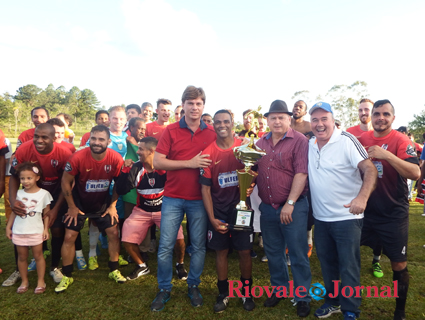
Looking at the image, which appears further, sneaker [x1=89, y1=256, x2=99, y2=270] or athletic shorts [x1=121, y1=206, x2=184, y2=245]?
sneaker [x1=89, y1=256, x2=99, y2=270]

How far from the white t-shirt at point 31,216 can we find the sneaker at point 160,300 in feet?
6.17

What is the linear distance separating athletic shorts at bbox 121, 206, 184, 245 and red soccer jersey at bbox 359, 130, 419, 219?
274 cm

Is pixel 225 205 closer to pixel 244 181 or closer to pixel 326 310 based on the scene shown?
pixel 244 181

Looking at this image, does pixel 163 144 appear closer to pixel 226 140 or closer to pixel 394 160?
pixel 226 140

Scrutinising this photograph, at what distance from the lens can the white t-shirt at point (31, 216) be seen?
3.63 metres

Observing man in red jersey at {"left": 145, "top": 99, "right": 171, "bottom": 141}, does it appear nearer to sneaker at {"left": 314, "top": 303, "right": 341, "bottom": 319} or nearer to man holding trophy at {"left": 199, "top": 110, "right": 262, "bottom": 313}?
man holding trophy at {"left": 199, "top": 110, "right": 262, "bottom": 313}

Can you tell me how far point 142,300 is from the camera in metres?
3.51

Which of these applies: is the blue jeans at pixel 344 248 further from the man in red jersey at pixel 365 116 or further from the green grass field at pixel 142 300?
the man in red jersey at pixel 365 116

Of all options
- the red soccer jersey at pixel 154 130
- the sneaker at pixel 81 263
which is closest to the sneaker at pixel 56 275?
the sneaker at pixel 81 263

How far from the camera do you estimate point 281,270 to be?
3348mm

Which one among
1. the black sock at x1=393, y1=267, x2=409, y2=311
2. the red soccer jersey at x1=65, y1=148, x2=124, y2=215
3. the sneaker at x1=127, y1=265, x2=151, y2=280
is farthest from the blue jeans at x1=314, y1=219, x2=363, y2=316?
the red soccer jersey at x1=65, y1=148, x2=124, y2=215

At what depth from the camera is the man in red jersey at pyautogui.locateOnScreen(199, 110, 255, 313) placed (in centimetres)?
319

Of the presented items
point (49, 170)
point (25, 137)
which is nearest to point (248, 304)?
point (49, 170)

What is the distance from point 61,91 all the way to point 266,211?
11734cm
